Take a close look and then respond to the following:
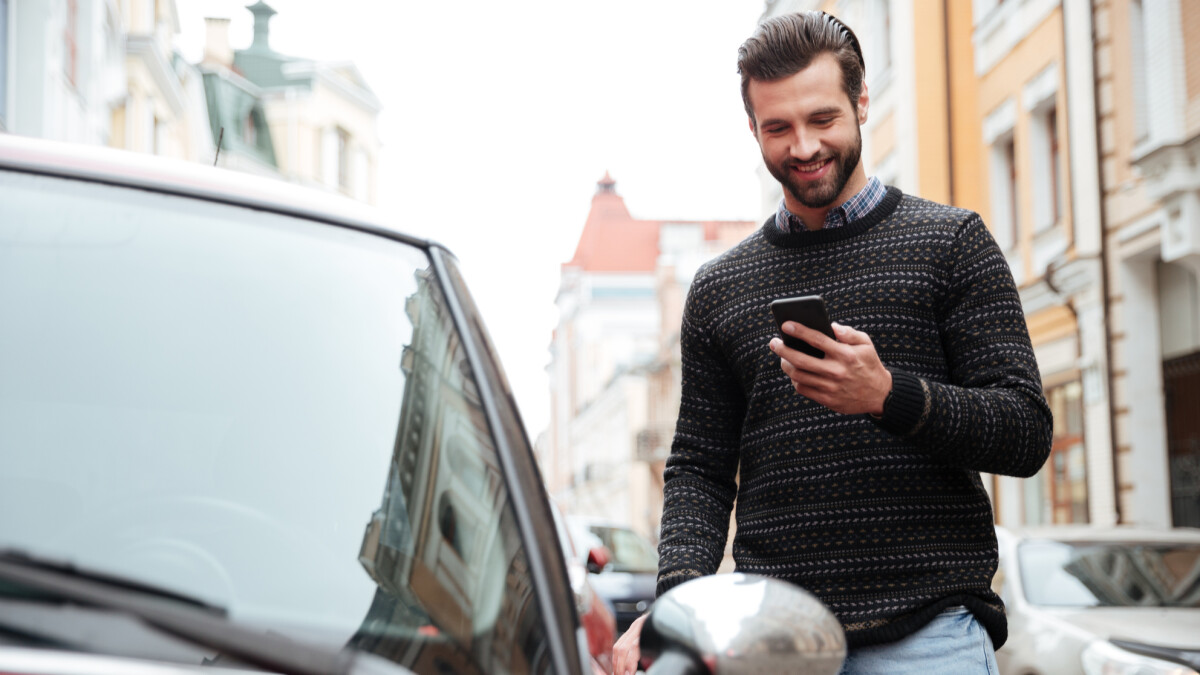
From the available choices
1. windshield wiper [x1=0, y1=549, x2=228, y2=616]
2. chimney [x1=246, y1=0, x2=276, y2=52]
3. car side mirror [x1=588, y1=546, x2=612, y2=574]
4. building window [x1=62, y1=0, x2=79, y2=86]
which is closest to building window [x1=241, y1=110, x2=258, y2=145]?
chimney [x1=246, y1=0, x2=276, y2=52]

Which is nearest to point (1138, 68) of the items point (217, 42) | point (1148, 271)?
point (1148, 271)

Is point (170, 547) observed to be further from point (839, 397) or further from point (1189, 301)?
point (1189, 301)

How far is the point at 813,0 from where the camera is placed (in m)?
24.0

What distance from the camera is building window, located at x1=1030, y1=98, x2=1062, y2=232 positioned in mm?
15875

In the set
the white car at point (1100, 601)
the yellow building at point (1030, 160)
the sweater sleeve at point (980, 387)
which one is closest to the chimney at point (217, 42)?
the yellow building at point (1030, 160)

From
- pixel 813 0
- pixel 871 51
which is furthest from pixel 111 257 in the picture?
pixel 813 0

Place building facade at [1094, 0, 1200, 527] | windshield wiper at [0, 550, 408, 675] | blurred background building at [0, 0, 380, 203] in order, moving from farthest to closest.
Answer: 1. blurred background building at [0, 0, 380, 203]
2. building facade at [1094, 0, 1200, 527]
3. windshield wiper at [0, 550, 408, 675]

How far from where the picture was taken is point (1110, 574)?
754cm

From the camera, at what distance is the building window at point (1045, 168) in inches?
625

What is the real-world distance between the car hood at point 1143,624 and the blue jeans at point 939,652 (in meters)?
4.29

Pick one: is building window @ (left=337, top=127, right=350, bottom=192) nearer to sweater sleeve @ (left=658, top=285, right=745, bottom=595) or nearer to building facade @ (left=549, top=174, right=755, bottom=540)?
building facade @ (left=549, top=174, right=755, bottom=540)

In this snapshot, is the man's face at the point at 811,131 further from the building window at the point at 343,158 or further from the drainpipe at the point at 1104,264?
the building window at the point at 343,158

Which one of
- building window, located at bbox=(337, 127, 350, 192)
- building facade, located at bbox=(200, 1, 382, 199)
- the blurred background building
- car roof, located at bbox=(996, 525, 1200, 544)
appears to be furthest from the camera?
building window, located at bbox=(337, 127, 350, 192)

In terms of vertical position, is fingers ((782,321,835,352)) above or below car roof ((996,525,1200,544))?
above
